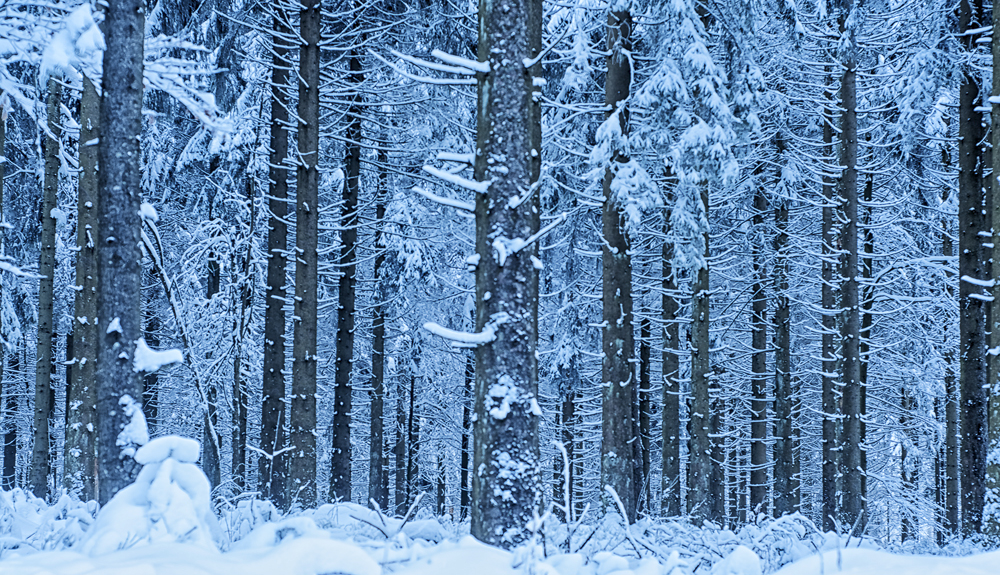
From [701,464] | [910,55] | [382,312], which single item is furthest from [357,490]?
[910,55]

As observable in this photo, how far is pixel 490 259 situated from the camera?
5.80 metres

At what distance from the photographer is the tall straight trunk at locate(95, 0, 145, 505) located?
5.58 m

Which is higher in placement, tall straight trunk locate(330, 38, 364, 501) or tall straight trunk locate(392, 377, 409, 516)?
tall straight trunk locate(330, 38, 364, 501)

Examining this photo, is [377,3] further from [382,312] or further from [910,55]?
[910,55]

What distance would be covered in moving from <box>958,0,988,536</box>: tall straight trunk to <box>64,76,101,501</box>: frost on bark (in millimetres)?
12977

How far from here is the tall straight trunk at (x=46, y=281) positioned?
12.9 meters

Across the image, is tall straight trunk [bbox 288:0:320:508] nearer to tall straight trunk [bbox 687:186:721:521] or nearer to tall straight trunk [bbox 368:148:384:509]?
tall straight trunk [bbox 368:148:384:509]

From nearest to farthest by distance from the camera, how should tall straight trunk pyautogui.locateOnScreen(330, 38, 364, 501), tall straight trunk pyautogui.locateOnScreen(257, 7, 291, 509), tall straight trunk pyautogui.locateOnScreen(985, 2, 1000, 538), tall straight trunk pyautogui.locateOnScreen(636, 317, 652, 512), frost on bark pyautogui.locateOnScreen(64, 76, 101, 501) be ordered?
tall straight trunk pyautogui.locateOnScreen(985, 2, 1000, 538) → frost on bark pyautogui.locateOnScreen(64, 76, 101, 501) → tall straight trunk pyautogui.locateOnScreen(257, 7, 291, 509) → tall straight trunk pyautogui.locateOnScreen(330, 38, 364, 501) → tall straight trunk pyautogui.locateOnScreen(636, 317, 652, 512)

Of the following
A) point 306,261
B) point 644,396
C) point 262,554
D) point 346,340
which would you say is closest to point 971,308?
A: point 306,261

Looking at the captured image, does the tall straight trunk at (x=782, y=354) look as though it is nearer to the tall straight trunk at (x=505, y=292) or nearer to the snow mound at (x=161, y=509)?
the tall straight trunk at (x=505, y=292)

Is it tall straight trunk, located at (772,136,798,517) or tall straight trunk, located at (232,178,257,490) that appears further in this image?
tall straight trunk, located at (772,136,798,517)

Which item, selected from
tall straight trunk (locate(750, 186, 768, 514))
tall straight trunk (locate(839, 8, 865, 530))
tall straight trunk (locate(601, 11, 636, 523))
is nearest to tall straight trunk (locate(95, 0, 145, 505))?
tall straight trunk (locate(601, 11, 636, 523))

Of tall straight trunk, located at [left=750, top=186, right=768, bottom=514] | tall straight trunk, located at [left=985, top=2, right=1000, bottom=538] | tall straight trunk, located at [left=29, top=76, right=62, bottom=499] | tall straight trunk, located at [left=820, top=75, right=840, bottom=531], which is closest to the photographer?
tall straight trunk, located at [left=985, top=2, right=1000, bottom=538]

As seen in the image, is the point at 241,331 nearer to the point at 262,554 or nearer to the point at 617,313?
the point at 617,313
